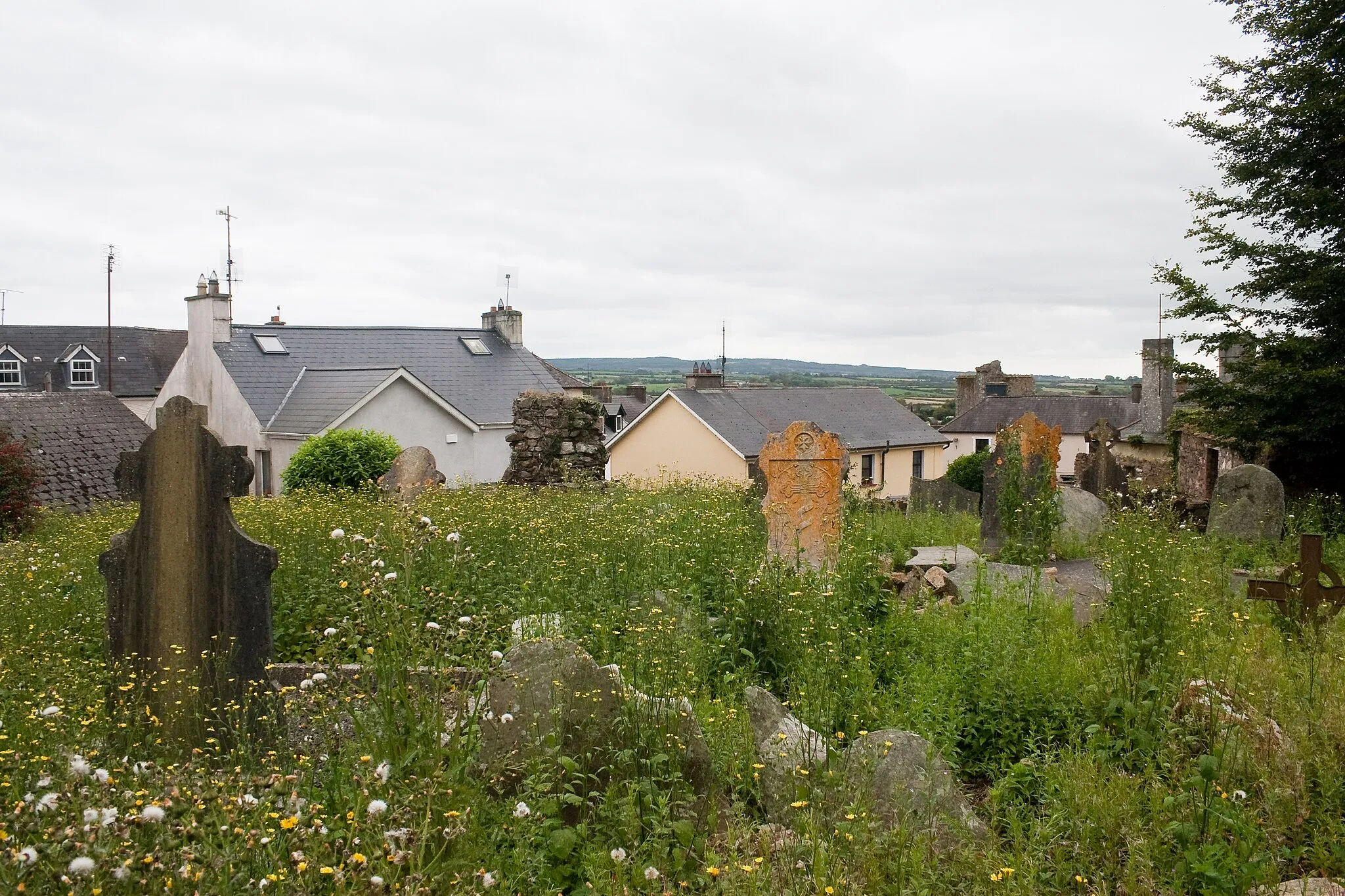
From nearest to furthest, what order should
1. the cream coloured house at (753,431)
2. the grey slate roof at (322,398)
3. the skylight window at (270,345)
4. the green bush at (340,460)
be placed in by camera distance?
1. the green bush at (340,460)
2. the grey slate roof at (322,398)
3. the skylight window at (270,345)
4. the cream coloured house at (753,431)

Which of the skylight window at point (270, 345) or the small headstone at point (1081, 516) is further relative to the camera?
the skylight window at point (270, 345)

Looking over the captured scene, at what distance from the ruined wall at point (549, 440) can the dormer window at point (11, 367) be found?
132 ft

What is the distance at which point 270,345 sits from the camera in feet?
98.3

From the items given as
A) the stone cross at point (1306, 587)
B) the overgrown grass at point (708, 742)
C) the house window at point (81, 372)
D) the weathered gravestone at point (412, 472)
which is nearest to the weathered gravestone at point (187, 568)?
the overgrown grass at point (708, 742)

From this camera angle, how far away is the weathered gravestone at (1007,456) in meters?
12.2

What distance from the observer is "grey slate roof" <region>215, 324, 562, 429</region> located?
1117 inches

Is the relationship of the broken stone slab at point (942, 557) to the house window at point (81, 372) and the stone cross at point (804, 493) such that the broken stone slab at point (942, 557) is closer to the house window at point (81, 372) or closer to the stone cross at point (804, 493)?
the stone cross at point (804, 493)

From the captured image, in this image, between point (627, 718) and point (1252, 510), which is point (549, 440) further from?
point (627, 718)

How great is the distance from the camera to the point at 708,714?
201 inches

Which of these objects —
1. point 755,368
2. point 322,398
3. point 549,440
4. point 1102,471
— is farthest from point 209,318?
point 755,368

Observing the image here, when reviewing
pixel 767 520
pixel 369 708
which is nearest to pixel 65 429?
pixel 767 520

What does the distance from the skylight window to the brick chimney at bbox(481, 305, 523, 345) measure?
8279mm

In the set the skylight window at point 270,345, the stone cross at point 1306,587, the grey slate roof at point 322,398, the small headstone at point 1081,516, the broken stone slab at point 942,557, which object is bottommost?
the broken stone slab at point 942,557

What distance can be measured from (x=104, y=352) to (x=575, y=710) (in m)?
54.5
